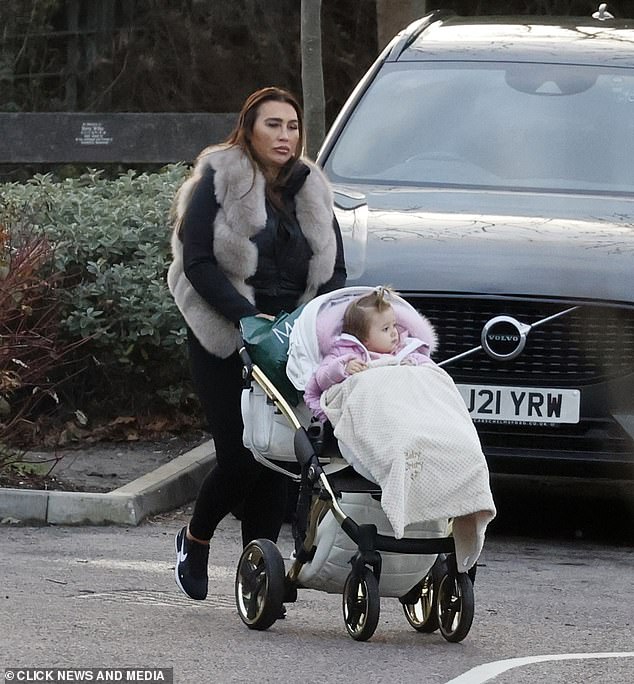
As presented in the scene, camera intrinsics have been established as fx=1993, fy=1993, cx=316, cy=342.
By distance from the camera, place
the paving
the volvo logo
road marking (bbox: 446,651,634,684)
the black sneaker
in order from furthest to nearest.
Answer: the paving
the volvo logo
the black sneaker
road marking (bbox: 446,651,634,684)

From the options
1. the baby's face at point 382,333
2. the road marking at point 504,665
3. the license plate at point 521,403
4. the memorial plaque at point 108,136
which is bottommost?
the memorial plaque at point 108,136

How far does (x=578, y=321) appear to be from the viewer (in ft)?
24.8

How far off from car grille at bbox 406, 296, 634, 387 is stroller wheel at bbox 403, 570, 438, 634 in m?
1.64

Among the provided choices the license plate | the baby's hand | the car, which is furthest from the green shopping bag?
the license plate

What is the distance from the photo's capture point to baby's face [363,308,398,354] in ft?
19.3

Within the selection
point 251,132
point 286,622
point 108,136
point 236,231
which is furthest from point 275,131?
point 108,136

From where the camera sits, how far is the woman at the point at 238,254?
6.34 metres

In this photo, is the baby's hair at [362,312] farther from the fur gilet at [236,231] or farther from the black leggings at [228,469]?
the black leggings at [228,469]

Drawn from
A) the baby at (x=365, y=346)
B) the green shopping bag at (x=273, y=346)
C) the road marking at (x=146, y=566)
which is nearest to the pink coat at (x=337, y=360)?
the baby at (x=365, y=346)

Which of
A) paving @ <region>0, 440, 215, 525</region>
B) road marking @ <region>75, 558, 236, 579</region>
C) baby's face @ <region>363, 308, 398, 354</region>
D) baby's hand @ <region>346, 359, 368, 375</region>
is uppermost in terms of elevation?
baby's face @ <region>363, 308, 398, 354</region>

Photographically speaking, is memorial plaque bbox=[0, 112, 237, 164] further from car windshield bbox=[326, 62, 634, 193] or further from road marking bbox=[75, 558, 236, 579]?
road marking bbox=[75, 558, 236, 579]

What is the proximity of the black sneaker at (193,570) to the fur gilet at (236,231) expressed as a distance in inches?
25.6

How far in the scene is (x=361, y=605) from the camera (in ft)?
19.0

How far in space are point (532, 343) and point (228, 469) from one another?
166cm
